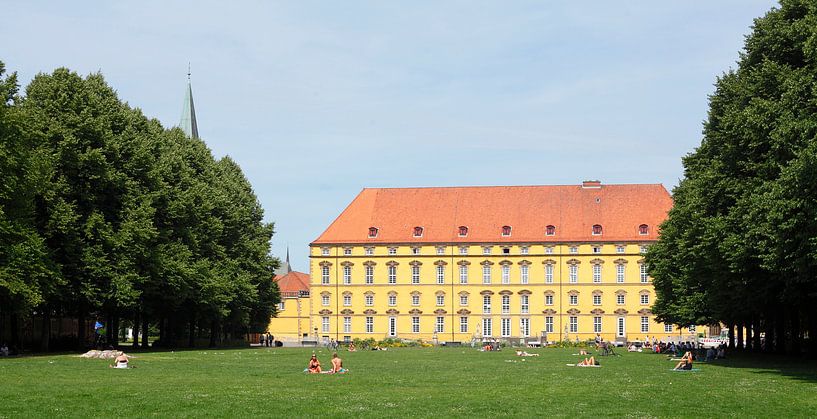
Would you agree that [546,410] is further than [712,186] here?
No

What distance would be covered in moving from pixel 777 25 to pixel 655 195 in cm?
7617

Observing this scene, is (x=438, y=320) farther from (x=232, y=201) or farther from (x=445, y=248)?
(x=232, y=201)

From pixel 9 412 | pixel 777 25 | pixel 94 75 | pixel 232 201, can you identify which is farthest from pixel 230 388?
pixel 232 201

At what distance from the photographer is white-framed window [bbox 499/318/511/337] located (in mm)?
117688

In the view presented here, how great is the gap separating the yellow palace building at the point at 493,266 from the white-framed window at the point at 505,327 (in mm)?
109

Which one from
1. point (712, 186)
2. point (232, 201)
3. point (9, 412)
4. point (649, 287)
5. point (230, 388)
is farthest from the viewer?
point (649, 287)

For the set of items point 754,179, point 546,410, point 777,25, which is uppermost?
point 777,25

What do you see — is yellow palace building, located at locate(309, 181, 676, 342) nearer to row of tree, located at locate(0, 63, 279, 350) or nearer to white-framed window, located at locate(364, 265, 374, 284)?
white-framed window, located at locate(364, 265, 374, 284)

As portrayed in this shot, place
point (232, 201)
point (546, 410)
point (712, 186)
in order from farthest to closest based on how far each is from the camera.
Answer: point (232, 201) → point (712, 186) → point (546, 410)

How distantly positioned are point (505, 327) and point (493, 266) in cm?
674

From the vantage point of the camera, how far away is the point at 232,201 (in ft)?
262

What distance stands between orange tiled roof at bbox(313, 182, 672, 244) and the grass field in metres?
76.1

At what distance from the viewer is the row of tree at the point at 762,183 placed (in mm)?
37031

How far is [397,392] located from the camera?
28141 millimetres
